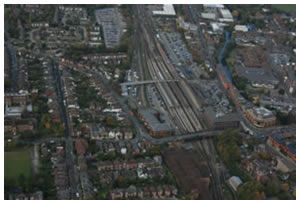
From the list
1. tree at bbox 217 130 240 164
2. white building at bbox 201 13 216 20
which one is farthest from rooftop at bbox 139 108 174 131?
white building at bbox 201 13 216 20

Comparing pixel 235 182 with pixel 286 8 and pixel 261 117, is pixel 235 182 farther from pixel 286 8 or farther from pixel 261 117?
pixel 286 8

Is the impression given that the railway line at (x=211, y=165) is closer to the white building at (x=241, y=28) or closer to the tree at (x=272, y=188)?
the tree at (x=272, y=188)

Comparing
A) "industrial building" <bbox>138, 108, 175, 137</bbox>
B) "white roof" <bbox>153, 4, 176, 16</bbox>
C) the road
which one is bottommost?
"white roof" <bbox>153, 4, 176, 16</bbox>

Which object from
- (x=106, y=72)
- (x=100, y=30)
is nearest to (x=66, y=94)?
(x=106, y=72)

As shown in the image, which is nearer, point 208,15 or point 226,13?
point 208,15

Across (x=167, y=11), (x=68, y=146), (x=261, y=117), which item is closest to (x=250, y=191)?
(x=261, y=117)

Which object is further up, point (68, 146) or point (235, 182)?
point (68, 146)

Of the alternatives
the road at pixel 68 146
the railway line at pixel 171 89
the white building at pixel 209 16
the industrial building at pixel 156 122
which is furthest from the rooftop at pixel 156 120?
the white building at pixel 209 16

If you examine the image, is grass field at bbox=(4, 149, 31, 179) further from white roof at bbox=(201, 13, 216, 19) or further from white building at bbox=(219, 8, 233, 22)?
white building at bbox=(219, 8, 233, 22)
